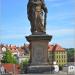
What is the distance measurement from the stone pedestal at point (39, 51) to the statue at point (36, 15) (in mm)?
972

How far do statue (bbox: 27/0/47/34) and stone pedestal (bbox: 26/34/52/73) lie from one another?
97cm

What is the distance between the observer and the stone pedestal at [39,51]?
24198mm

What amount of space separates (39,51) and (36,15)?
2.36 m

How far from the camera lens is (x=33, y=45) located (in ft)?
79.9

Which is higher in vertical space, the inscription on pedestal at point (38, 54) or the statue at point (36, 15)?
the statue at point (36, 15)

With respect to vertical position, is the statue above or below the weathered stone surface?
above

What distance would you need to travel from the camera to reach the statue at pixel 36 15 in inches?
995

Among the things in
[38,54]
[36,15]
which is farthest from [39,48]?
[36,15]

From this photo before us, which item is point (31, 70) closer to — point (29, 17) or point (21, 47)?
point (29, 17)

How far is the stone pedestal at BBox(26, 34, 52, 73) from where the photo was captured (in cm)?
2420

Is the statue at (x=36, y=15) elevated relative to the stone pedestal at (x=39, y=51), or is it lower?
elevated

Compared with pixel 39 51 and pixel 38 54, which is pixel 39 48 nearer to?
pixel 39 51

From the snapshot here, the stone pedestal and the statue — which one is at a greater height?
the statue

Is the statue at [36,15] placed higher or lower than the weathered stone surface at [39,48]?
higher
